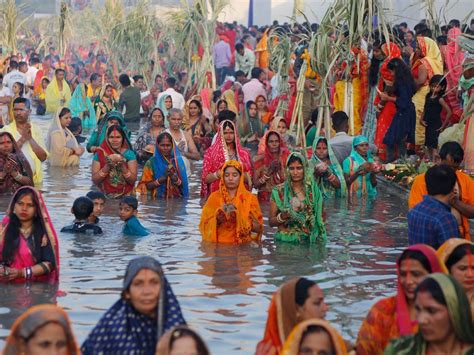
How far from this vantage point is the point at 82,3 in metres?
50.2

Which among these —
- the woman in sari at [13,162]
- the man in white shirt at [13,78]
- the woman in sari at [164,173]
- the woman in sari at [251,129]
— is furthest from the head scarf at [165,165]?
the man in white shirt at [13,78]

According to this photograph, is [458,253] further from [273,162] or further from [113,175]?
[113,175]

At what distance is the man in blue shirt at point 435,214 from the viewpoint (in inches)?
320

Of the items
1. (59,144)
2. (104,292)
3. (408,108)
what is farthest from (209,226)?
(59,144)

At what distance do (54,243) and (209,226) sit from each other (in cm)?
271

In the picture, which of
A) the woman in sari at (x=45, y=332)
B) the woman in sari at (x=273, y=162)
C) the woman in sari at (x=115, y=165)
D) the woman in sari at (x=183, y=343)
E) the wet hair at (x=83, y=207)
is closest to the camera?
the woman in sari at (x=183, y=343)

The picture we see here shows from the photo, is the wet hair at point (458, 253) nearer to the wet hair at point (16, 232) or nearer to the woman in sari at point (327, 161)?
the wet hair at point (16, 232)

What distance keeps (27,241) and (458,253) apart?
361cm

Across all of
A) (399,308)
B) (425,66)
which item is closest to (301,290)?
(399,308)

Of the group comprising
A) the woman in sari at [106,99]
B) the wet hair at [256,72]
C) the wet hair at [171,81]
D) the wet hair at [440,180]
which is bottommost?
the wet hair at [440,180]

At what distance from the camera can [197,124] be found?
18.7m

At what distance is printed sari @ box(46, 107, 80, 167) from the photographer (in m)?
17.9

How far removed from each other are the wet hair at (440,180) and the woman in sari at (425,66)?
27.0 ft

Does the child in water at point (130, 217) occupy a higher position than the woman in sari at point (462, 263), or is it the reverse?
the woman in sari at point (462, 263)
